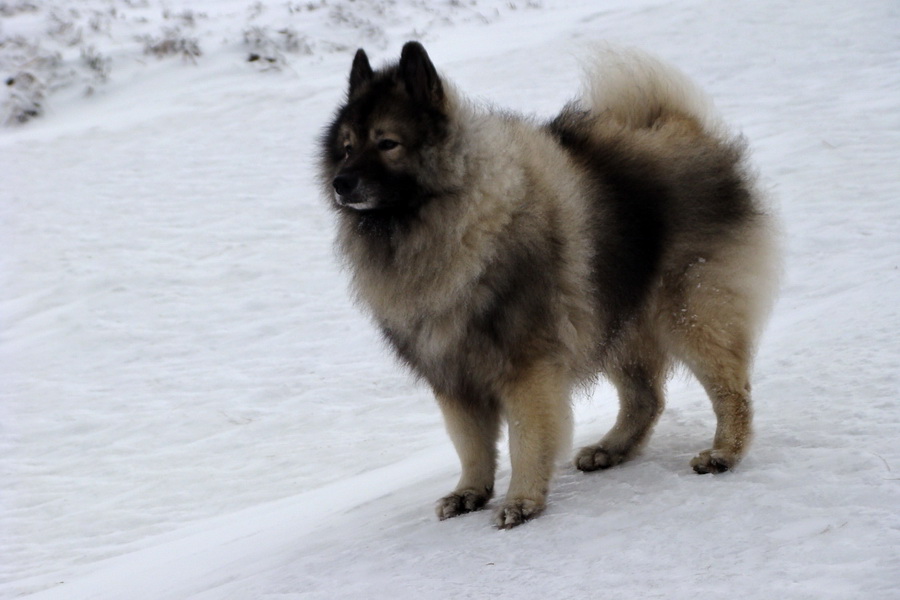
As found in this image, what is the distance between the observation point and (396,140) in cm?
362

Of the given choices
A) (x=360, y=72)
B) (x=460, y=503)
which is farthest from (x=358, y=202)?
(x=460, y=503)

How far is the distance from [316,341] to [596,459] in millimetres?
4580

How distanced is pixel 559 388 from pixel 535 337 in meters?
0.23

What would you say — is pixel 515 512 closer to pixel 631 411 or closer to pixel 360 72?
pixel 631 411

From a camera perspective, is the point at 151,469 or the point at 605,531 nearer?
the point at 605,531

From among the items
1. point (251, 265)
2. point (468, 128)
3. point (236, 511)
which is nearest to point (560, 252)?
point (468, 128)

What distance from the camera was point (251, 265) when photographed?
9.56 m

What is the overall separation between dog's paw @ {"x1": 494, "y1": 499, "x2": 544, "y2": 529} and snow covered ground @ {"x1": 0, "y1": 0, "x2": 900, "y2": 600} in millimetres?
85

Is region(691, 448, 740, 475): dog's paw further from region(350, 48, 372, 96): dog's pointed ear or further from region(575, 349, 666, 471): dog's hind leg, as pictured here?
region(350, 48, 372, 96): dog's pointed ear

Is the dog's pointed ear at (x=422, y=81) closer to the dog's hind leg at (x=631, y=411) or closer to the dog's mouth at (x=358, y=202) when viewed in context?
the dog's mouth at (x=358, y=202)

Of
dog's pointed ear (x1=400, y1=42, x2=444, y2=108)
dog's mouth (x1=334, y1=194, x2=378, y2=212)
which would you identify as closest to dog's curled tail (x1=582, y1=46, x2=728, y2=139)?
dog's pointed ear (x1=400, y1=42, x2=444, y2=108)

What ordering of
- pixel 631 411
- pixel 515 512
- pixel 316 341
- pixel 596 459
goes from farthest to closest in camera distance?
pixel 316 341 < pixel 631 411 < pixel 596 459 < pixel 515 512

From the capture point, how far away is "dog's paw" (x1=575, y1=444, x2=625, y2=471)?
4.15m

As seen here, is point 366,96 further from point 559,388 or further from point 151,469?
point 151,469
